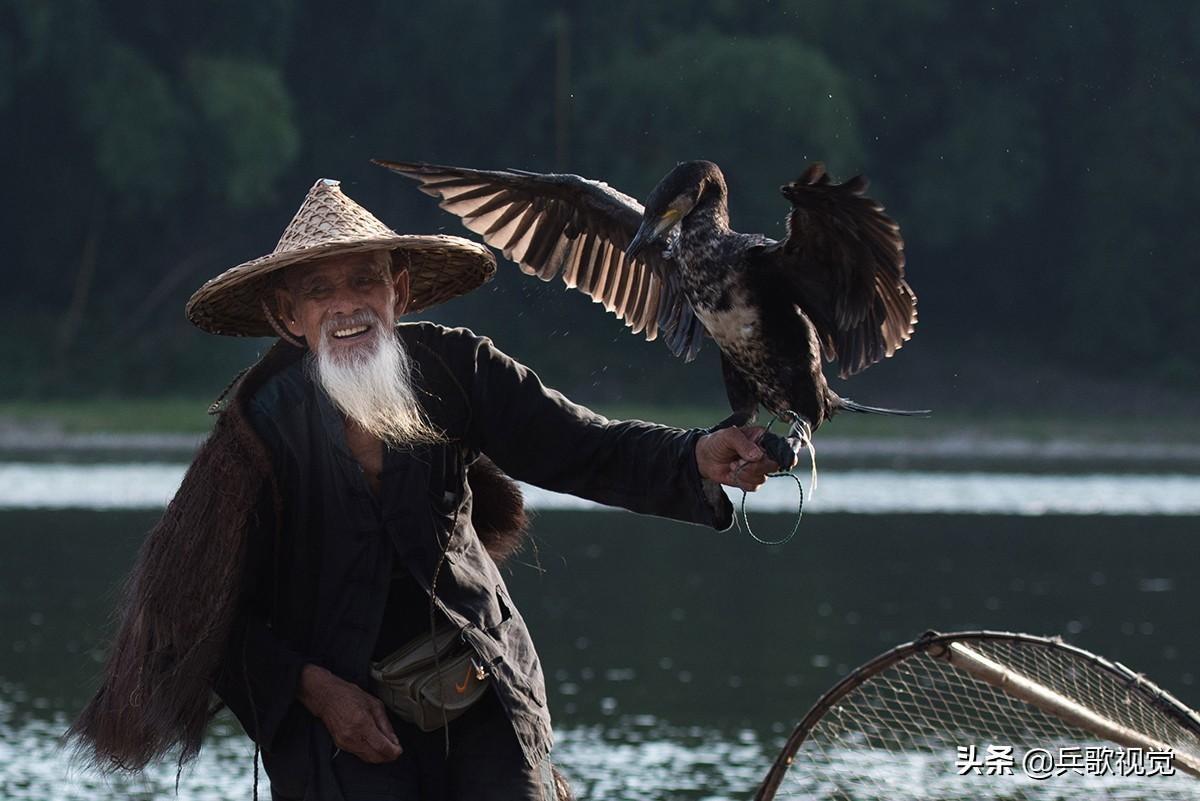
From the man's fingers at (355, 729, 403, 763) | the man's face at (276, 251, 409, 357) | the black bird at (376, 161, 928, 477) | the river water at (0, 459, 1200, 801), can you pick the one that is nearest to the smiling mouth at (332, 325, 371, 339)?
the man's face at (276, 251, 409, 357)

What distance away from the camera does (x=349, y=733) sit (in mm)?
3295

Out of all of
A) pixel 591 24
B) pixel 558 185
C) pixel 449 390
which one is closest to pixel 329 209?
pixel 449 390

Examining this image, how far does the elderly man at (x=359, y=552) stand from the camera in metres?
3.33

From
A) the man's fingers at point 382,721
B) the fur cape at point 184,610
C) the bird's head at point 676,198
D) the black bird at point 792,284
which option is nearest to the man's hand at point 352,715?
the man's fingers at point 382,721

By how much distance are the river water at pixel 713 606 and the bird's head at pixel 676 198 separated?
713 millimetres

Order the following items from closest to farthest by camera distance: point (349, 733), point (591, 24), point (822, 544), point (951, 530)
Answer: point (349, 733) → point (822, 544) → point (951, 530) → point (591, 24)

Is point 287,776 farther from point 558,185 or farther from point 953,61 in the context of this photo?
point 953,61

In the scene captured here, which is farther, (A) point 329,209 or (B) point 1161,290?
(B) point 1161,290

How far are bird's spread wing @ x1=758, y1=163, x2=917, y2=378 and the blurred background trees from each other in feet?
82.7

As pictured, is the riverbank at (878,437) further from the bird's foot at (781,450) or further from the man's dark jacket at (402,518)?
the bird's foot at (781,450)

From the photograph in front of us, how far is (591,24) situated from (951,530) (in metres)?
18.0

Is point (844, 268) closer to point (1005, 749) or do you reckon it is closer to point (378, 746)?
point (378, 746)

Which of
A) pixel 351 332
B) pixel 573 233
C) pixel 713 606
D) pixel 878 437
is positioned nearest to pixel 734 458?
pixel 351 332

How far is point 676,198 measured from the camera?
3.69 meters
